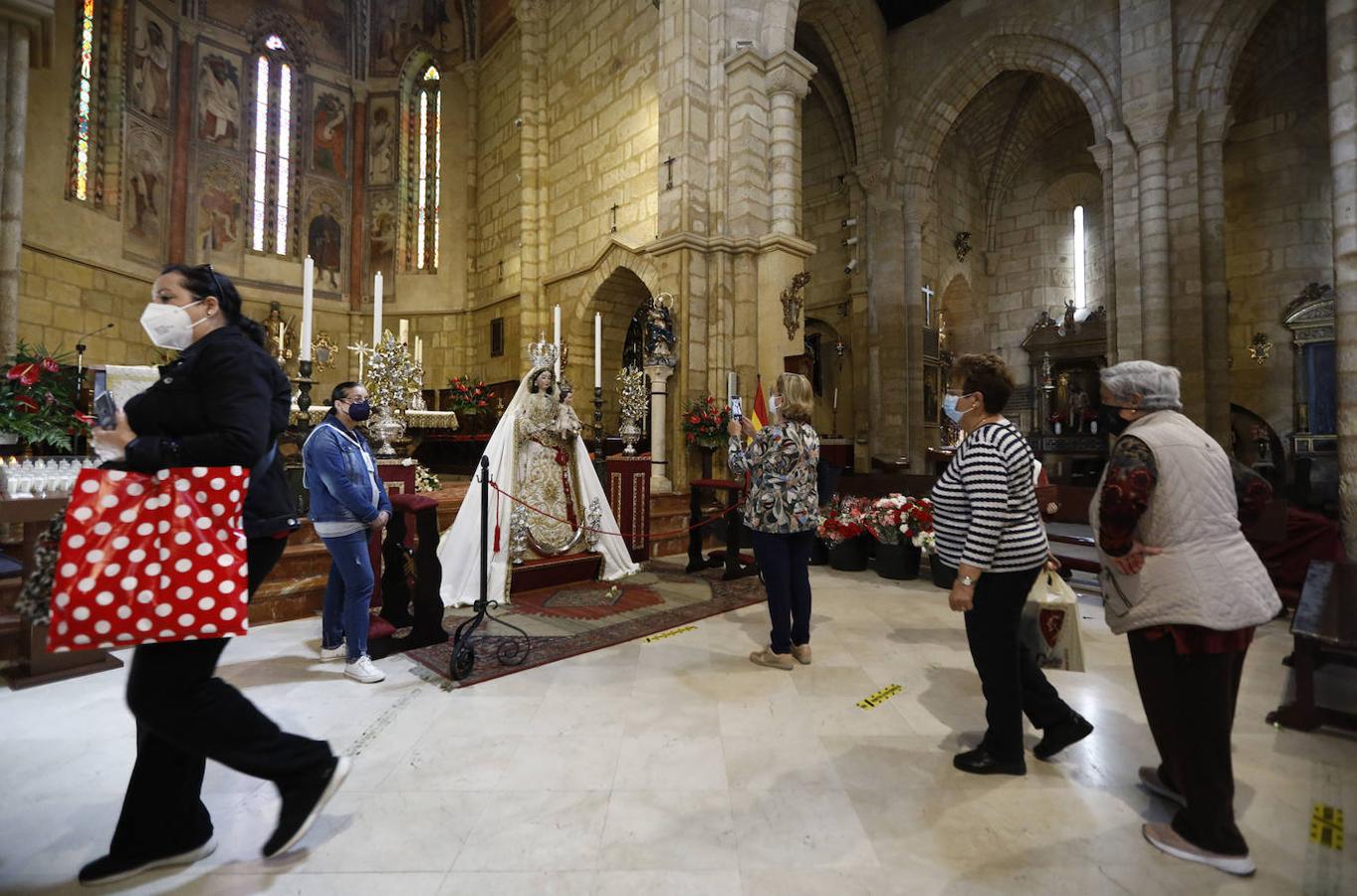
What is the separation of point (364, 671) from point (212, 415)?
86.2 inches

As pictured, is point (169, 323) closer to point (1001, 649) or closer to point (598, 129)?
point (1001, 649)

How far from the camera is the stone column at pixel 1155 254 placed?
9742mm

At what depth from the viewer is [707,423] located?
8.02 m

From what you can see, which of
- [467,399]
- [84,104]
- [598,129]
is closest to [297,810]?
[467,399]

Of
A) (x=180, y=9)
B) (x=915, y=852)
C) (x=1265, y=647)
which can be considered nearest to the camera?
(x=915, y=852)

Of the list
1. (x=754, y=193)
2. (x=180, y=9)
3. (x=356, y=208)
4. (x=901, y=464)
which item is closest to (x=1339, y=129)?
(x=754, y=193)

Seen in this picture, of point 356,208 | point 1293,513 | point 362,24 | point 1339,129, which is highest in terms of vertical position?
point 362,24

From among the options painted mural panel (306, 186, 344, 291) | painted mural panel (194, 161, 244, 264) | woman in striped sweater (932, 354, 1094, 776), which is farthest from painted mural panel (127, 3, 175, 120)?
woman in striped sweater (932, 354, 1094, 776)

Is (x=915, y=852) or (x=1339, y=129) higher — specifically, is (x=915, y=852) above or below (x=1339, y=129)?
below

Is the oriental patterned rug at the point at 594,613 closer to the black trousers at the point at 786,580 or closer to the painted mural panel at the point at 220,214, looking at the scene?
the black trousers at the point at 786,580

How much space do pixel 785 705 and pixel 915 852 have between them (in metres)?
1.14

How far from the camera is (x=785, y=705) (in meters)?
3.00

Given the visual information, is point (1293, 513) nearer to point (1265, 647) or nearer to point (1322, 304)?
point (1265, 647)

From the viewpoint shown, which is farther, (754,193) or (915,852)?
(754,193)
